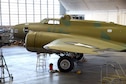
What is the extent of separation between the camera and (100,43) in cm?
1295

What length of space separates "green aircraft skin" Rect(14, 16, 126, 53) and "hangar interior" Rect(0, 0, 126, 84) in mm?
1456

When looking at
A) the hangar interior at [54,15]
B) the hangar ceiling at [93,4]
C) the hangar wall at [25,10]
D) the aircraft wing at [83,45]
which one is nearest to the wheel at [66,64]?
the hangar interior at [54,15]

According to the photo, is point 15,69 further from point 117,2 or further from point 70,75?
point 117,2

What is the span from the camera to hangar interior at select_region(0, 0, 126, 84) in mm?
11734

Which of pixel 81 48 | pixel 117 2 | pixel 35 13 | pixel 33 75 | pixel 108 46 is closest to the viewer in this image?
pixel 81 48

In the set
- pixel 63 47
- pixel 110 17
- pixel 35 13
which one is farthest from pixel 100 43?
pixel 35 13

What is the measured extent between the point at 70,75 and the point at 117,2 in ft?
61.9

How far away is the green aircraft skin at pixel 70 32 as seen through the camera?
13.1 m

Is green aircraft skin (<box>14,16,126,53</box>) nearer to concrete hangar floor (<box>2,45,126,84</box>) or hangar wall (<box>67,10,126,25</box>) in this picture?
concrete hangar floor (<box>2,45,126,84</box>)

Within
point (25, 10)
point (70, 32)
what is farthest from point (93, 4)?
point (70, 32)

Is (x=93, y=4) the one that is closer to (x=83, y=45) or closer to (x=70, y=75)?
(x=70, y=75)

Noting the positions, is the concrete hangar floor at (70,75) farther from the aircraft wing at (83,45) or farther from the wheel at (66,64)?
the aircraft wing at (83,45)

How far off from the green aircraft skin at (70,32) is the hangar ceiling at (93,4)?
15.4 m

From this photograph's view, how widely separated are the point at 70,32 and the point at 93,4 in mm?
18957
